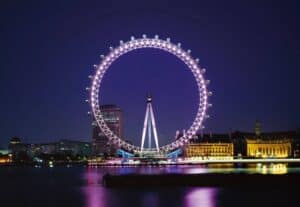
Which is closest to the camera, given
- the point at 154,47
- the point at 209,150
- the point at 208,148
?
the point at 154,47

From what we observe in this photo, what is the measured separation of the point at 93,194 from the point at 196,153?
347 ft

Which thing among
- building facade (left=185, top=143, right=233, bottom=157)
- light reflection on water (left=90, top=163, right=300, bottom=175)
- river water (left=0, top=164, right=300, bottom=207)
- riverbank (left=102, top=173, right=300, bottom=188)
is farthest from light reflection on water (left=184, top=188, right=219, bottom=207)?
building facade (left=185, top=143, right=233, bottom=157)

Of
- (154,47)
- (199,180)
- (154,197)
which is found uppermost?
(154,47)

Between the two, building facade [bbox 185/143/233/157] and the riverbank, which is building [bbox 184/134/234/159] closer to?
building facade [bbox 185/143/233/157]

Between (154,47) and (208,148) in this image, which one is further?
(208,148)

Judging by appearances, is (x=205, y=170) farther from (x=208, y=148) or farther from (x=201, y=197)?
(x=208, y=148)

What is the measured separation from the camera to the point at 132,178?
4169cm

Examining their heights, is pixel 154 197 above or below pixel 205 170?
above

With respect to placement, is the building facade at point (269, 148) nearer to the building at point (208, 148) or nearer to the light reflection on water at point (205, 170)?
the building at point (208, 148)

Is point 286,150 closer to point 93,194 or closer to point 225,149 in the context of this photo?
point 225,149

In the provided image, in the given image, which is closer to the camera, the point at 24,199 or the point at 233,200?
the point at 233,200

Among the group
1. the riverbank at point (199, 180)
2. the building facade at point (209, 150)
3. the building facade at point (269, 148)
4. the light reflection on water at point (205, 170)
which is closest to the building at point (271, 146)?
the building facade at point (269, 148)

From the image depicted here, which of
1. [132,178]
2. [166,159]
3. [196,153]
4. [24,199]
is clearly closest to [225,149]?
[196,153]

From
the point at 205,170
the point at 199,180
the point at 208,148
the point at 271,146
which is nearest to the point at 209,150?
the point at 208,148
